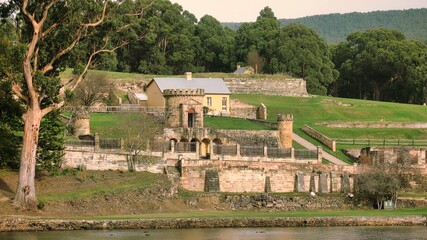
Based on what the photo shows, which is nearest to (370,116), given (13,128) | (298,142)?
(298,142)

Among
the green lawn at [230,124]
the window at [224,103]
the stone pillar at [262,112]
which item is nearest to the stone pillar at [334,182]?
the green lawn at [230,124]

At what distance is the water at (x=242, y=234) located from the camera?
64.7 metres

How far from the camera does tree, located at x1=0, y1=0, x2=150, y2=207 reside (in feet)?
239

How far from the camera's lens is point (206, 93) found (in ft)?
384

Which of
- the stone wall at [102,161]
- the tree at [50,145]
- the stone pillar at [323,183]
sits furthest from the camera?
the stone pillar at [323,183]

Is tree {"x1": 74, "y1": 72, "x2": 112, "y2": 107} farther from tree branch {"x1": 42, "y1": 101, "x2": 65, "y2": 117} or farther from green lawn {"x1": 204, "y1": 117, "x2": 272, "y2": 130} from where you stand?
tree branch {"x1": 42, "y1": 101, "x2": 65, "y2": 117}

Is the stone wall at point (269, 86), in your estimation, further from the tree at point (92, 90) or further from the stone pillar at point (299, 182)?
the stone pillar at point (299, 182)

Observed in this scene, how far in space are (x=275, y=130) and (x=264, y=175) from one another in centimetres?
1124

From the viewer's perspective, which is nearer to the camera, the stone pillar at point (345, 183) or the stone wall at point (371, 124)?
the stone pillar at point (345, 183)

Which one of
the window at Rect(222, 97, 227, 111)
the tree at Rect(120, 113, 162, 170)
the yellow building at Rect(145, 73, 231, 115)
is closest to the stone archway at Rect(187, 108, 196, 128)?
the tree at Rect(120, 113, 162, 170)

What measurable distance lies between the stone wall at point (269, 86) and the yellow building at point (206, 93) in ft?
57.8

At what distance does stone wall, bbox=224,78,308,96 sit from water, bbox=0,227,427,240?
67323mm

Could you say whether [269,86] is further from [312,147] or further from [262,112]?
[312,147]

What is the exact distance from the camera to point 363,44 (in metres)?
168
